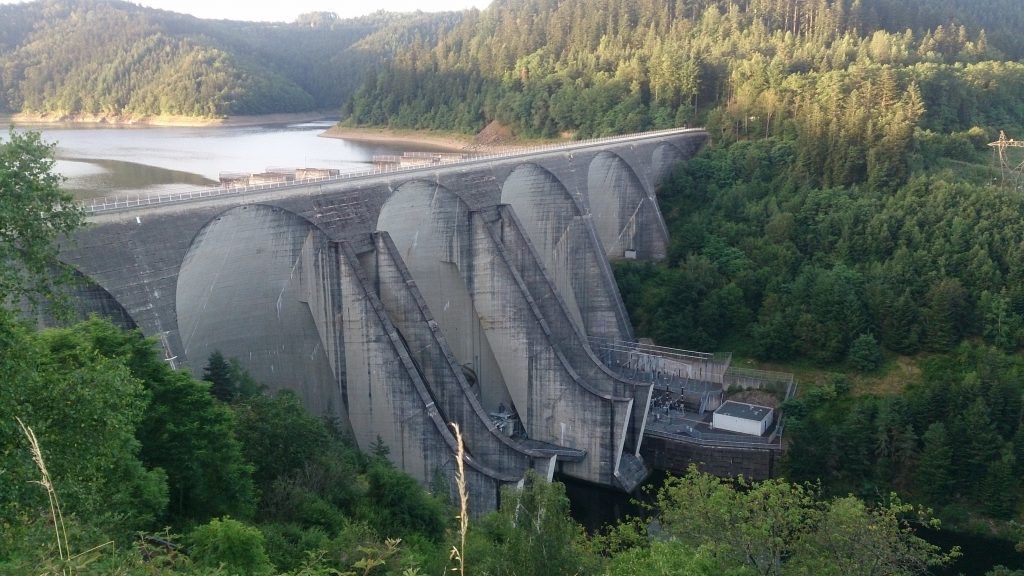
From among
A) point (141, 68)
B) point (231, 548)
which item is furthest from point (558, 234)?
point (141, 68)

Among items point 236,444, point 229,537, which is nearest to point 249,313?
point 236,444

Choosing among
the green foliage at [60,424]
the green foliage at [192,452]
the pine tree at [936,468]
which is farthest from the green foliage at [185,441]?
the pine tree at [936,468]

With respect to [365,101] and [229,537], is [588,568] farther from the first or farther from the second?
[365,101]

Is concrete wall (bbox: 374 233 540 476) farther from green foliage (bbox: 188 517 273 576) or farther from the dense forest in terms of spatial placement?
green foliage (bbox: 188 517 273 576)

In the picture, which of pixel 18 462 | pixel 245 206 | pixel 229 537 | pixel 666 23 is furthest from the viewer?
pixel 666 23

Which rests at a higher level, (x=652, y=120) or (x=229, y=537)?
(x=652, y=120)

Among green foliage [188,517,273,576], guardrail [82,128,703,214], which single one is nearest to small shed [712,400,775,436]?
guardrail [82,128,703,214]
